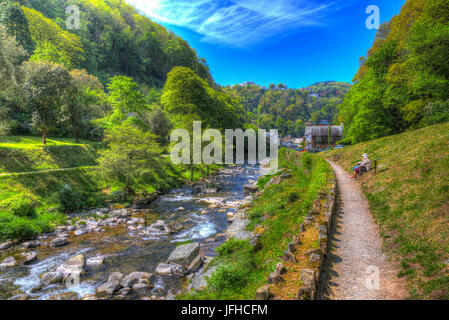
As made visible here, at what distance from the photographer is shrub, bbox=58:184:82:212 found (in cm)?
2084

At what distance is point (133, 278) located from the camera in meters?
10.5

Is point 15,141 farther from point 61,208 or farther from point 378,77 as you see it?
point 378,77

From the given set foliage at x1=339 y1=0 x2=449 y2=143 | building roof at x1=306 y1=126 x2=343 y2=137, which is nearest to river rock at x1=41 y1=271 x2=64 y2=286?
foliage at x1=339 y1=0 x2=449 y2=143

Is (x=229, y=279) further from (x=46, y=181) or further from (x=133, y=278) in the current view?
(x=46, y=181)

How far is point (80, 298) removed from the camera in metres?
9.23

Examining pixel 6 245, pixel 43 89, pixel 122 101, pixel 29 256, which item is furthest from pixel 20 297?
pixel 122 101

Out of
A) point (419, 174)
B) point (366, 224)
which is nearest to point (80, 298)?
point (366, 224)

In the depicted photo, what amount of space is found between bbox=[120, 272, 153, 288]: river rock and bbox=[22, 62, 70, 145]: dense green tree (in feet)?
88.1

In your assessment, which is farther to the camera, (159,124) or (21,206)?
(159,124)

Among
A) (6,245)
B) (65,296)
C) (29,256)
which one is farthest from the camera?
(6,245)

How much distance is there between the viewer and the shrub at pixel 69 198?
20.8m

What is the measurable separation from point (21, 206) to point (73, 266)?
33.1ft

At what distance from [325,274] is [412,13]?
45504 mm

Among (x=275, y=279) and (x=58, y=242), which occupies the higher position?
(x=275, y=279)
